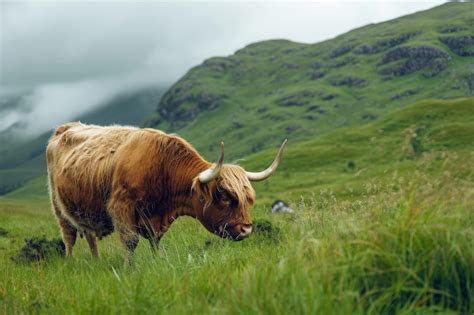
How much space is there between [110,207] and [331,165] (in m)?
88.7

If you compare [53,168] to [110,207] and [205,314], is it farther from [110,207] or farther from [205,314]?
[205,314]

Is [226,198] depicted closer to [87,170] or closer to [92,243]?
[87,170]

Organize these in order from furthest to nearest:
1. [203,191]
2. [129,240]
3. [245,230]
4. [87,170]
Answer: [87,170], [129,240], [203,191], [245,230]

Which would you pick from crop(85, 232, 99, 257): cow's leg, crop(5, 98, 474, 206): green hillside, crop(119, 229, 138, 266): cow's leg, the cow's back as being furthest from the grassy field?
crop(5, 98, 474, 206): green hillside

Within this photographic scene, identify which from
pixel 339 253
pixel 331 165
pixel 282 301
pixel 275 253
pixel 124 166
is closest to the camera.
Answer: pixel 282 301

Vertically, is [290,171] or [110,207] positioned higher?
[110,207]

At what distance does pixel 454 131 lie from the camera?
250 ft

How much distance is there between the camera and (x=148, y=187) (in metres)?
9.66

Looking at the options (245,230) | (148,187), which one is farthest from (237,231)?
(148,187)

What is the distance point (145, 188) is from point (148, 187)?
7 cm

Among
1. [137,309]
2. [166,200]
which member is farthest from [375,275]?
[166,200]

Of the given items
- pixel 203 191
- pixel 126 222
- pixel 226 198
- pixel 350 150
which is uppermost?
pixel 203 191

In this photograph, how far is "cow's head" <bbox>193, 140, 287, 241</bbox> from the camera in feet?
29.2

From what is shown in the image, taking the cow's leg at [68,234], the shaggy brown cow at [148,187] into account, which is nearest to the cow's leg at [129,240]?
the shaggy brown cow at [148,187]
